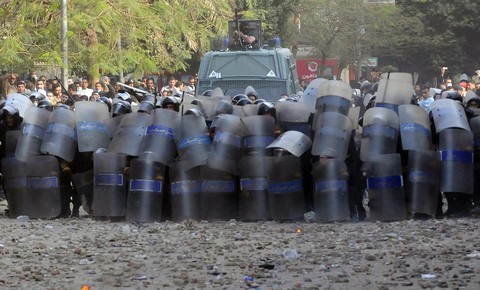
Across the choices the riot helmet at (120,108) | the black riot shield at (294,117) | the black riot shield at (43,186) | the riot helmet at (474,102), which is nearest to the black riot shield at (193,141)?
the black riot shield at (294,117)

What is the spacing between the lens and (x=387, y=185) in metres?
13.2

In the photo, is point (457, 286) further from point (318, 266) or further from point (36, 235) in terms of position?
point (36, 235)

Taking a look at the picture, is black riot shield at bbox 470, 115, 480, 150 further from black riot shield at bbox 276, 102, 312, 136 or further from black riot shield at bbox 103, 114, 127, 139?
black riot shield at bbox 103, 114, 127, 139

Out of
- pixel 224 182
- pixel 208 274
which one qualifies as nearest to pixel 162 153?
pixel 224 182

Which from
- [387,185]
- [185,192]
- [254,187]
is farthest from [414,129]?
[185,192]

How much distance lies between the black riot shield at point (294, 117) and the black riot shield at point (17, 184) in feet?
10.3

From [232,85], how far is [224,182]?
782cm

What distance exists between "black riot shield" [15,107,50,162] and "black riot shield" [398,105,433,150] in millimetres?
4281

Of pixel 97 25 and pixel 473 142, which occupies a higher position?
pixel 97 25

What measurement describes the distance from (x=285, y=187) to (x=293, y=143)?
1.70ft

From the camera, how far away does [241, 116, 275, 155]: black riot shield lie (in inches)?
537

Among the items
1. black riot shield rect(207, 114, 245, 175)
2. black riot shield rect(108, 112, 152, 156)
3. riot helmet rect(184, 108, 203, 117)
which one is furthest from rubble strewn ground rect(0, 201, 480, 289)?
riot helmet rect(184, 108, 203, 117)

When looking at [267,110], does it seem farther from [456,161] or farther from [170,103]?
[456,161]

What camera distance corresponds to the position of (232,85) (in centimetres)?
2131
